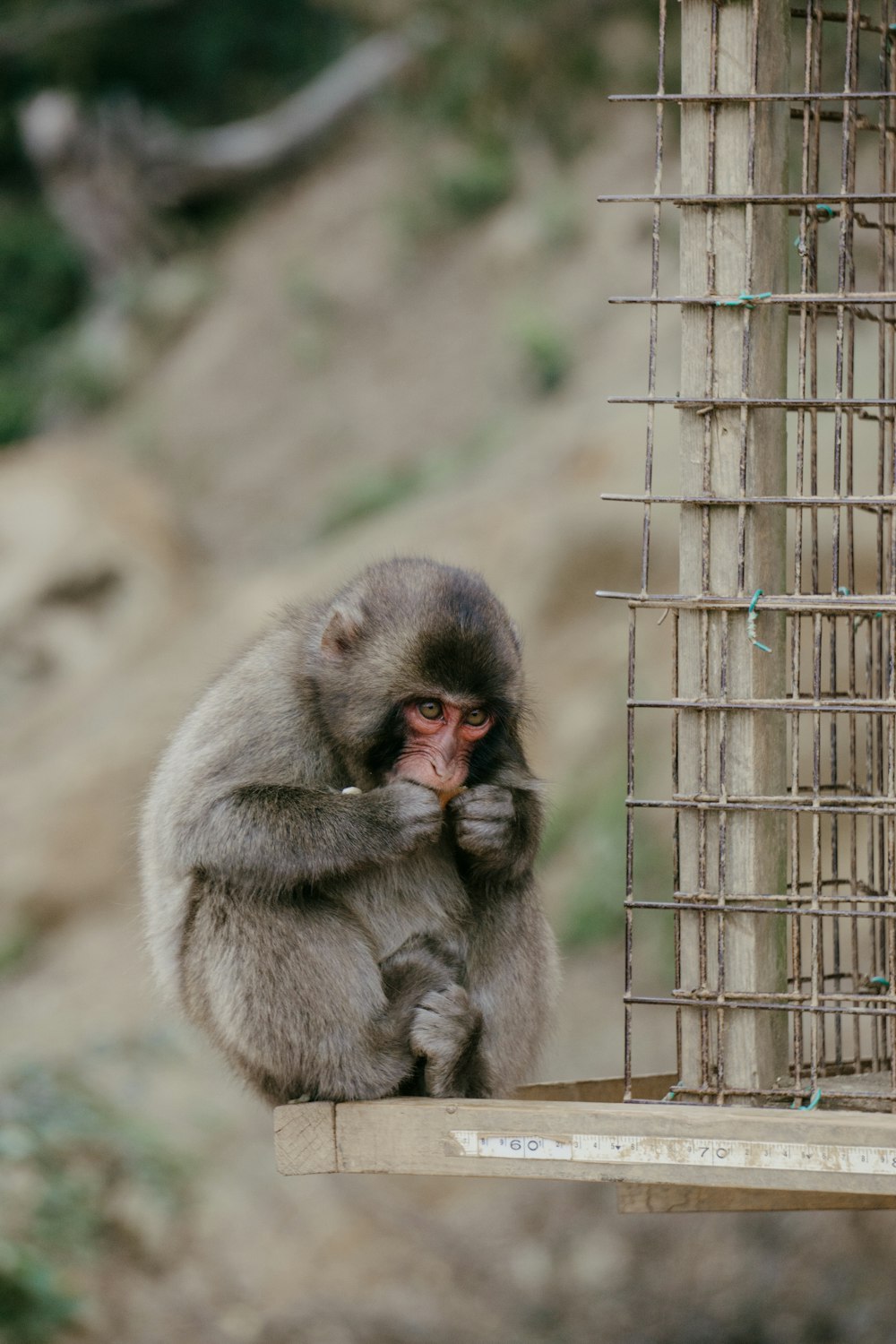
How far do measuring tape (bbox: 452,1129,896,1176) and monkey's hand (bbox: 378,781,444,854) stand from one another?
77cm

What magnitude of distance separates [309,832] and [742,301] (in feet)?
5.39

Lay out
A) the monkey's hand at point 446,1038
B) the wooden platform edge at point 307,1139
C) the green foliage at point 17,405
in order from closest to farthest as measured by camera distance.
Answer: the wooden platform edge at point 307,1139
the monkey's hand at point 446,1038
the green foliage at point 17,405

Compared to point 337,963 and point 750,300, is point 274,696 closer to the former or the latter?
point 337,963

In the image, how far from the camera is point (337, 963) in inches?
169

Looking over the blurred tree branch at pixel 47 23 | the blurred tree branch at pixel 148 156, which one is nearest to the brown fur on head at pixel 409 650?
the blurred tree branch at pixel 148 156

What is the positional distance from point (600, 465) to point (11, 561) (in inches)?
235

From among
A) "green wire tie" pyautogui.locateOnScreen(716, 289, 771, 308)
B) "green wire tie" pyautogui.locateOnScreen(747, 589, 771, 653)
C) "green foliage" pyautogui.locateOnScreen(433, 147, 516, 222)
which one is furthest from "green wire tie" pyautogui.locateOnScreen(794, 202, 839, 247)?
"green foliage" pyautogui.locateOnScreen(433, 147, 516, 222)

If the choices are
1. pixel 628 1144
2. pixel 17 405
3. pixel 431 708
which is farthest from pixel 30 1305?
pixel 17 405

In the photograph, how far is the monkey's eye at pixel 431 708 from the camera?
4258mm

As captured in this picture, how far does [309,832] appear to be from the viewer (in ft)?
13.6

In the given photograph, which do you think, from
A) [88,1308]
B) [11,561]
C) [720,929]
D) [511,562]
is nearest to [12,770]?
[11,561]

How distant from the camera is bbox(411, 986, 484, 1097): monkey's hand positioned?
14.2 ft

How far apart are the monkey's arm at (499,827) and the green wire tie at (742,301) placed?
139cm

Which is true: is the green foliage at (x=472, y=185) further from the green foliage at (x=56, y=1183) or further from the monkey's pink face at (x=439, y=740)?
the monkey's pink face at (x=439, y=740)
